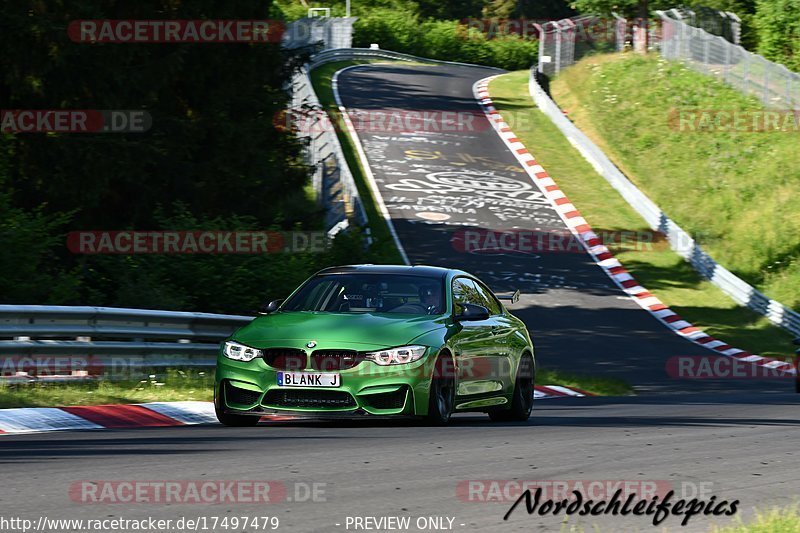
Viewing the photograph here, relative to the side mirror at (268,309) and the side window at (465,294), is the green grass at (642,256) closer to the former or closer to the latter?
the side window at (465,294)

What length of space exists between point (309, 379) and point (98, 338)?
419 cm

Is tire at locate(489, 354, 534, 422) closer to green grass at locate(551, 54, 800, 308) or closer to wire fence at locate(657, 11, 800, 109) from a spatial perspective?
green grass at locate(551, 54, 800, 308)

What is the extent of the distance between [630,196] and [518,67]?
135 feet

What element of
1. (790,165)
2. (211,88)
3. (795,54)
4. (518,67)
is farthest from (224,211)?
(518,67)

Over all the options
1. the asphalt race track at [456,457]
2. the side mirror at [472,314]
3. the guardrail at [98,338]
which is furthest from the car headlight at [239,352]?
the guardrail at [98,338]

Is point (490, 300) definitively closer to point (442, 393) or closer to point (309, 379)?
point (442, 393)

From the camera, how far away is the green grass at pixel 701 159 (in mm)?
33875

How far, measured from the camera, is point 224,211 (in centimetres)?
2458

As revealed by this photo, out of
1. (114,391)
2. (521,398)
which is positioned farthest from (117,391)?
(521,398)

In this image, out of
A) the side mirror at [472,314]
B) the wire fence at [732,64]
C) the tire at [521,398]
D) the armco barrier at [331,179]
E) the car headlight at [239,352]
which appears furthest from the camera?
the wire fence at [732,64]

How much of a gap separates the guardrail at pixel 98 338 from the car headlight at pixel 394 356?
4.03m

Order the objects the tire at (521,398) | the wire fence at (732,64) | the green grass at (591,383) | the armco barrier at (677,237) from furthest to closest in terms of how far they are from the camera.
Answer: the wire fence at (732,64) → the armco barrier at (677,237) → the green grass at (591,383) → the tire at (521,398)

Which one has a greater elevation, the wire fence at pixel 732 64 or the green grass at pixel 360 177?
the wire fence at pixel 732 64

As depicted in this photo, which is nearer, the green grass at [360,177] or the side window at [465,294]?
the side window at [465,294]
